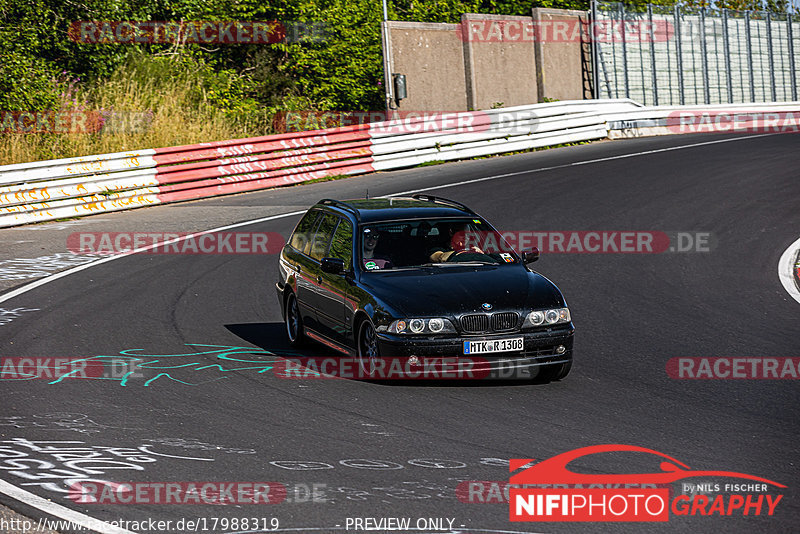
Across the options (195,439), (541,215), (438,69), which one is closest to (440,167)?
(438,69)

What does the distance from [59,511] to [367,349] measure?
396 cm

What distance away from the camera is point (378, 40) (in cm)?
4031

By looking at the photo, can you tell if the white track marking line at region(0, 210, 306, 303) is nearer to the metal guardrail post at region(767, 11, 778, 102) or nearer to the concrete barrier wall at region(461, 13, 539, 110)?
the concrete barrier wall at region(461, 13, 539, 110)

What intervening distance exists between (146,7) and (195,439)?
24830mm

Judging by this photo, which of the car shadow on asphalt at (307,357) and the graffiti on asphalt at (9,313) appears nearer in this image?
the car shadow on asphalt at (307,357)

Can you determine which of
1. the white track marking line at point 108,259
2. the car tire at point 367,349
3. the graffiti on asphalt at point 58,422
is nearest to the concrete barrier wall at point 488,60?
the white track marking line at point 108,259

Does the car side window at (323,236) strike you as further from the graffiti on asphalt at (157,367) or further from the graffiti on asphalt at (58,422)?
the graffiti on asphalt at (58,422)

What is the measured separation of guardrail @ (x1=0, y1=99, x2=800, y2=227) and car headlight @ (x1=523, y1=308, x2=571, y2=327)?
586 inches

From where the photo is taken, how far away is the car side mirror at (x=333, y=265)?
10.2 metres

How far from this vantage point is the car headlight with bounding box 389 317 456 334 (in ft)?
30.0

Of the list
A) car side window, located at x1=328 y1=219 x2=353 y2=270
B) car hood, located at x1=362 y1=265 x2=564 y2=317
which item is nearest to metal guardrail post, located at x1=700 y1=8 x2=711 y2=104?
car side window, located at x1=328 y1=219 x2=353 y2=270

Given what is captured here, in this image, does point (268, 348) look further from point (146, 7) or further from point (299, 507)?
point (146, 7)

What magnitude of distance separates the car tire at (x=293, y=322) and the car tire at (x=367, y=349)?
5.18ft

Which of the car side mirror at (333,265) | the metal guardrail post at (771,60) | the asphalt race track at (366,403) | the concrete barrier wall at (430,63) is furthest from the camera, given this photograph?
the metal guardrail post at (771,60)
